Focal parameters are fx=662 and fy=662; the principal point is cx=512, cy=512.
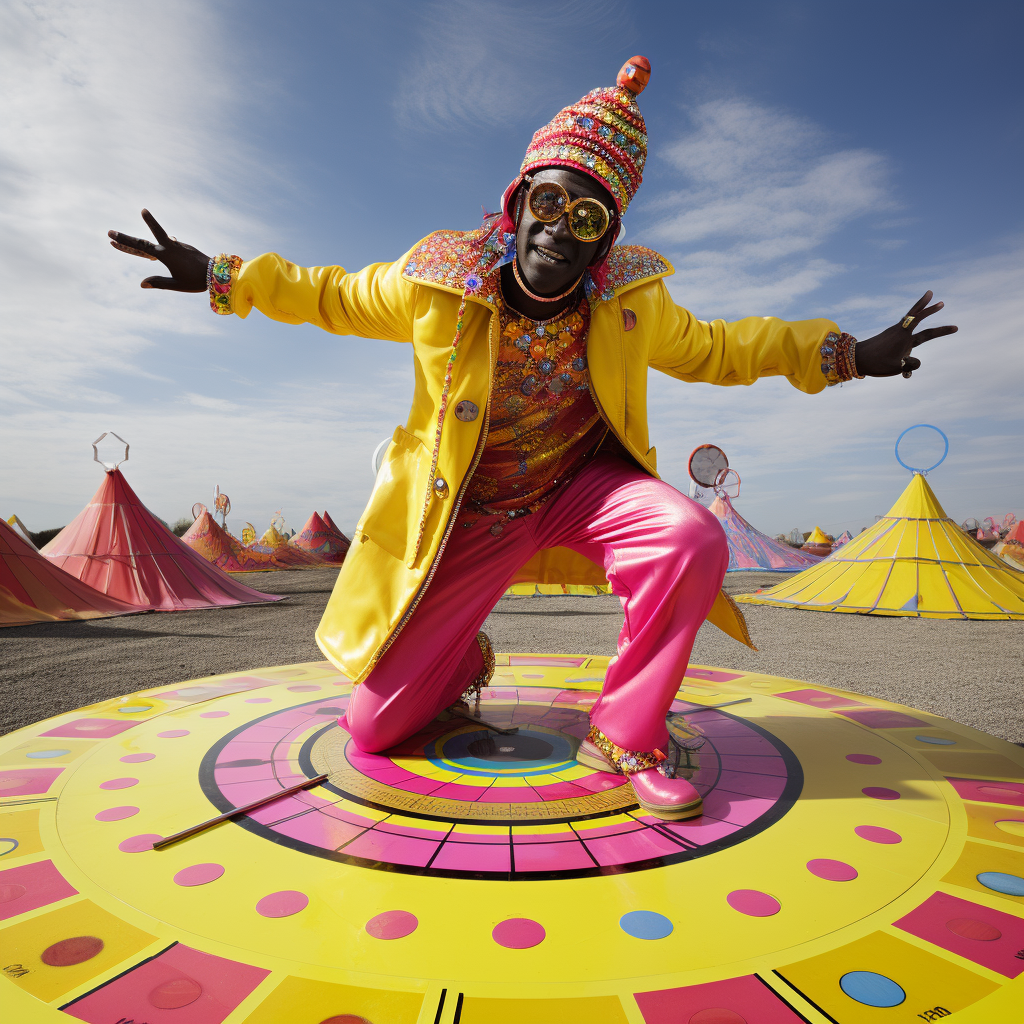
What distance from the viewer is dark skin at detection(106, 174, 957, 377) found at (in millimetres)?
2098

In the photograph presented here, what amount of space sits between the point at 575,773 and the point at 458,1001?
104cm

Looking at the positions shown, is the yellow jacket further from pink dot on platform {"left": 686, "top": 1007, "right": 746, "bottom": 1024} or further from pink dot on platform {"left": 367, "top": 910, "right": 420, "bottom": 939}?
pink dot on platform {"left": 686, "top": 1007, "right": 746, "bottom": 1024}

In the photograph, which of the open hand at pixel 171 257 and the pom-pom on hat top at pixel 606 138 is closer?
the pom-pom on hat top at pixel 606 138

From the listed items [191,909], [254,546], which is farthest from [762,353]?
[254,546]

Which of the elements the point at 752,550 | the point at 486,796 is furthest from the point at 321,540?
the point at 486,796

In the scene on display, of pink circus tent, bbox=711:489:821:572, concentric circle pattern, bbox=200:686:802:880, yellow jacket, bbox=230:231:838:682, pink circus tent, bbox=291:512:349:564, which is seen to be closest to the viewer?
concentric circle pattern, bbox=200:686:802:880

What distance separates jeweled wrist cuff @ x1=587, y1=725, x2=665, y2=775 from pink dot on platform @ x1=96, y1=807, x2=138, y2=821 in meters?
1.33

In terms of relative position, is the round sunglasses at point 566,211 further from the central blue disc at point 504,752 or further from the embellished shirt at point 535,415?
the central blue disc at point 504,752

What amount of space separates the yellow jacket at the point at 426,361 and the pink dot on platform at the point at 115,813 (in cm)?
69

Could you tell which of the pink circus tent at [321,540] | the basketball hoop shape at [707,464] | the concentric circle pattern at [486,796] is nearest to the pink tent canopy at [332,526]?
the pink circus tent at [321,540]

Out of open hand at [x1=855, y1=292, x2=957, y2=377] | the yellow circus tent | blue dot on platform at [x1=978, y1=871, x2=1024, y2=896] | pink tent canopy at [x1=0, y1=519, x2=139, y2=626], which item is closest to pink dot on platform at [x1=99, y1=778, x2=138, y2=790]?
blue dot on platform at [x1=978, y1=871, x2=1024, y2=896]

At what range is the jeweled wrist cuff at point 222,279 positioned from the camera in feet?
7.52

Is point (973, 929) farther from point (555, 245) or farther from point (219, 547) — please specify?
point (219, 547)

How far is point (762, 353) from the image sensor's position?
249cm
